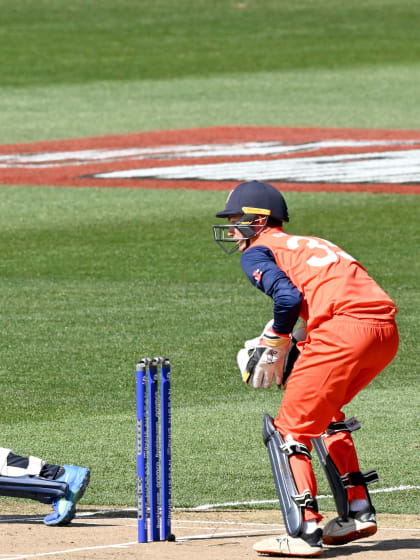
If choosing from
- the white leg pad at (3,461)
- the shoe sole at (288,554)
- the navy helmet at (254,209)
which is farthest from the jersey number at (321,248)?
the white leg pad at (3,461)

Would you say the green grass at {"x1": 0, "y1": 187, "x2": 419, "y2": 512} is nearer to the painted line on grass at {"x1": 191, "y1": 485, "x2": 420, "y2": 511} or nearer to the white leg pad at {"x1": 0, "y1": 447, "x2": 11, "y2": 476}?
the painted line on grass at {"x1": 191, "y1": 485, "x2": 420, "y2": 511}

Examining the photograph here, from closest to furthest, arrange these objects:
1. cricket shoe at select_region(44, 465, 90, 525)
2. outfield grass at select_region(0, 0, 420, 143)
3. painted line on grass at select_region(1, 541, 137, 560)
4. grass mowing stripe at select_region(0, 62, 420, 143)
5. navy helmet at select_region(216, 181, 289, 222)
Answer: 1. painted line on grass at select_region(1, 541, 137, 560)
2. navy helmet at select_region(216, 181, 289, 222)
3. cricket shoe at select_region(44, 465, 90, 525)
4. grass mowing stripe at select_region(0, 62, 420, 143)
5. outfield grass at select_region(0, 0, 420, 143)

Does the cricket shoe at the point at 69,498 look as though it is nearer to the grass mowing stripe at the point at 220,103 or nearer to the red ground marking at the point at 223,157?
the red ground marking at the point at 223,157

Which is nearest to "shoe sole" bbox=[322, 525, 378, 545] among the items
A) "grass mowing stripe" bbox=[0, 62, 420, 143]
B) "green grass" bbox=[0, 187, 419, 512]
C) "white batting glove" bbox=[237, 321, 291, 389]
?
"white batting glove" bbox=[237, 321, 291, 389]

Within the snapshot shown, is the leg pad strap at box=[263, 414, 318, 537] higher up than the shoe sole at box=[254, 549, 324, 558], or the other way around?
the leg pad strap at box=[263, 414, 318, 537]

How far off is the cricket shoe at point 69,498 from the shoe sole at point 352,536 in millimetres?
1394

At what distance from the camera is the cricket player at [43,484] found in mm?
6938

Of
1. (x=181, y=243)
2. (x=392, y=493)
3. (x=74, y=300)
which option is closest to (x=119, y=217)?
(x=181, y=243)

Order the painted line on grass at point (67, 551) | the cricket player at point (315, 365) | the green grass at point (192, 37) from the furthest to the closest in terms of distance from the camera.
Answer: the green grass at point (192, 37), the cricket player at point (315, 365), the painted line on grass at point (67, 551)

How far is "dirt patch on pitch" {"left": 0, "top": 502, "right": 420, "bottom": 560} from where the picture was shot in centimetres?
621

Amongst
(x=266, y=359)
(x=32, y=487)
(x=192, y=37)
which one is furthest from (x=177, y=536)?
(x=192, y=37)

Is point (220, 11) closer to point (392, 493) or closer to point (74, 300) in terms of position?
point (74, 300)

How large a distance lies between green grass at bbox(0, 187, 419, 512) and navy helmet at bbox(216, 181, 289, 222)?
Result: 198 centimetres

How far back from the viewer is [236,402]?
10203 mm
